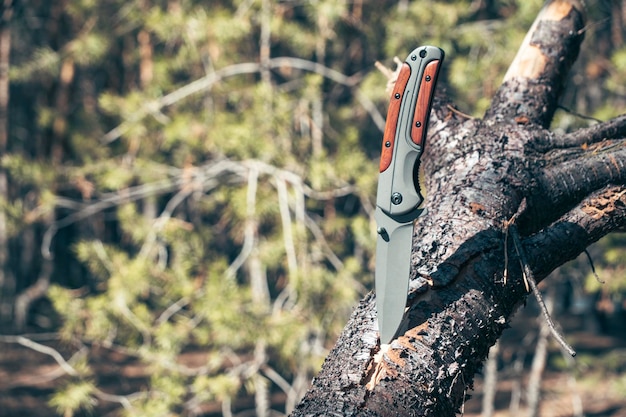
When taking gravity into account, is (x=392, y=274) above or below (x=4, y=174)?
below

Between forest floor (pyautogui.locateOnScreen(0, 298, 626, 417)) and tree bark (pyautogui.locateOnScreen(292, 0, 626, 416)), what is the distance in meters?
4.30

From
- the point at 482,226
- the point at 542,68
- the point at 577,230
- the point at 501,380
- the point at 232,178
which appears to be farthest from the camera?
the point at 501,380

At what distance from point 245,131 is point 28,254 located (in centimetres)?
963

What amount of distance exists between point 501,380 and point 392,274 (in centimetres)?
709

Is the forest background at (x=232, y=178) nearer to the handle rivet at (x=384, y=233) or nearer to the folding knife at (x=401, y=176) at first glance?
the folding knife at (x=401, y=176)

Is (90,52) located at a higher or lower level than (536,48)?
higher

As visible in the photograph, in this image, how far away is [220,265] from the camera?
5418 mm

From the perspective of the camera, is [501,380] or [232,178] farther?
[501,380]

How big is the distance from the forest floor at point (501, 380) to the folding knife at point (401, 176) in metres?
5.01

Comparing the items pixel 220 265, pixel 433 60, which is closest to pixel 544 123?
pixel 433 60

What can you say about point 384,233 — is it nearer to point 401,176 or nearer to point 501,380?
point 401,176

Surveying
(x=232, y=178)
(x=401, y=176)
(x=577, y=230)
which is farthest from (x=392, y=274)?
(x=232, y=178)

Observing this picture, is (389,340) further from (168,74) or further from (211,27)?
(168,74)

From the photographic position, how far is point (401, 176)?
5.95 feet
